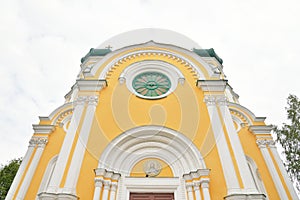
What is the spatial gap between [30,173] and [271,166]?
36.1 ft

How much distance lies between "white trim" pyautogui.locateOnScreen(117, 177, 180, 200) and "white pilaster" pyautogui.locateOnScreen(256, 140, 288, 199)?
15.1 feet

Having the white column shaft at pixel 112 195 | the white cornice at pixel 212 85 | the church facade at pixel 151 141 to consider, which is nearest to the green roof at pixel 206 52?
the church facade at pixel 151 141

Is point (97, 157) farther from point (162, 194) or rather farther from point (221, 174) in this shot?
point (221, 174)

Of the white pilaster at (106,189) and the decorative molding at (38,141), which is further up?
the decorative molding at (38,141)

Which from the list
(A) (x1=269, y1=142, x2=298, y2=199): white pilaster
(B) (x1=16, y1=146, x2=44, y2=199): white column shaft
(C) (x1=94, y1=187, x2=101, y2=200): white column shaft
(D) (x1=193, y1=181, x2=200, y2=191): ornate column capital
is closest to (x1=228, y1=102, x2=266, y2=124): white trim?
(A) (x1=269, y1=142, x2=298, y2=199): white pilaster

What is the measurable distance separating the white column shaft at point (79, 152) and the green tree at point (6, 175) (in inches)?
437

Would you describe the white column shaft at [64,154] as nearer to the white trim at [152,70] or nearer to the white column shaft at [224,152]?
the white trim at [152,70]

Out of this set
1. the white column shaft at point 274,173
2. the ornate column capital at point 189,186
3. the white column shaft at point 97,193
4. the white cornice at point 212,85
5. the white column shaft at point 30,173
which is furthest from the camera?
the white cornice at point 212,85

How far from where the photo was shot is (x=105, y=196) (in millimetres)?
7586

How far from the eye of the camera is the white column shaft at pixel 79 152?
25.2ft

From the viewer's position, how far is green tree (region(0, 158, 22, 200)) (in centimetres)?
1551

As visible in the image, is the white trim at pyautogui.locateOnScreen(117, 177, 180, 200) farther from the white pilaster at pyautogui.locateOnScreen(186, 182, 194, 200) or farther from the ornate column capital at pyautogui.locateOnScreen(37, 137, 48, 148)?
the ornate column capital at pyautogui.locateOnScreen(37, 137, 48, 148)

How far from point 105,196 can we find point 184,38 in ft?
52.9

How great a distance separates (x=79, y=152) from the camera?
27.9ft
